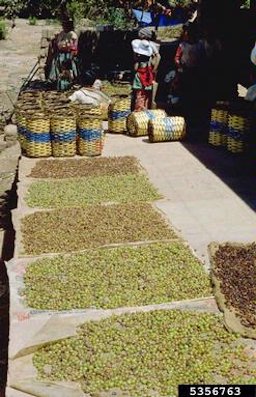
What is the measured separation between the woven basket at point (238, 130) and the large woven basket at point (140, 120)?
1611 millimetres

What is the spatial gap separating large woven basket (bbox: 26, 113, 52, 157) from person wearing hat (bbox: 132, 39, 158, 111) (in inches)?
113

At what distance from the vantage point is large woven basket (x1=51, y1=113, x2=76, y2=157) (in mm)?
9484

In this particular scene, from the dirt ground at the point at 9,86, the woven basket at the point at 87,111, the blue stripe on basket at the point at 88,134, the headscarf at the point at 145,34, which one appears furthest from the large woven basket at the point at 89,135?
the headscarf at the point at 145,34

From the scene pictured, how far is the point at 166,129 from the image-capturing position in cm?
1044

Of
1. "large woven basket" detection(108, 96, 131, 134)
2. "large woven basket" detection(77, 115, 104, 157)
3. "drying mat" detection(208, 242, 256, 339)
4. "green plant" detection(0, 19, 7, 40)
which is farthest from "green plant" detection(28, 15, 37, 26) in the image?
"drying mat" detection(208, 242, 256, 339)

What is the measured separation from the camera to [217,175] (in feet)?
29.0

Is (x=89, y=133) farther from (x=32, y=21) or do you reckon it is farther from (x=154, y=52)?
(x=32, y=21)

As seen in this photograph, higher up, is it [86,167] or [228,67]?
[228,67]

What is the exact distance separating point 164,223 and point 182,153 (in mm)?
3302

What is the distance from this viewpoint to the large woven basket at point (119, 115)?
10796mm

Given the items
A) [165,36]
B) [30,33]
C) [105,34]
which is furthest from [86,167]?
[30,33]

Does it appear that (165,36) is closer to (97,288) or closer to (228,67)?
(228,67)

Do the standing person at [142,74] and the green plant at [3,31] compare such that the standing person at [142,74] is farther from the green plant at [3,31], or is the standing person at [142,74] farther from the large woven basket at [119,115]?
the green plant at [3,31]

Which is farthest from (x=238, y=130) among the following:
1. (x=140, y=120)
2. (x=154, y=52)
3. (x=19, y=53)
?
(x=19, y=53)
